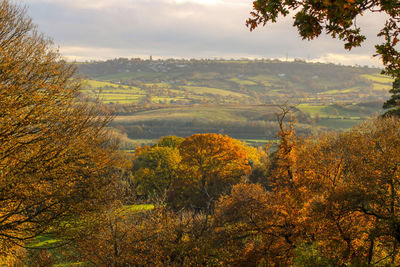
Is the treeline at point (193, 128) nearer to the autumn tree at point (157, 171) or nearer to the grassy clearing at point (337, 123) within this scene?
the grassy clearing at point (337, 123)

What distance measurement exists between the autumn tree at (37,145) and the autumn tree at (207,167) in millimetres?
36240

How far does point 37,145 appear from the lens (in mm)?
19359

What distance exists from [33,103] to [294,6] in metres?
15.4

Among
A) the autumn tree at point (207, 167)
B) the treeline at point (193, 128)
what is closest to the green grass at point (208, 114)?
the treeline at point (193, 128)

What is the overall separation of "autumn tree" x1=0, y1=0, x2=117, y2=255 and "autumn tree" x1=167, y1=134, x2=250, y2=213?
36240 millimetres

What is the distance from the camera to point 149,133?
521ft

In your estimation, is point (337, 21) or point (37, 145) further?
point (37, 145)

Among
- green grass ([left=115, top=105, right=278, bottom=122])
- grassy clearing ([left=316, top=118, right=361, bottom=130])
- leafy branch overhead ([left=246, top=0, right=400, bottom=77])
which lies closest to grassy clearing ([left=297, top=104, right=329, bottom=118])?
grassy clearing ([left=316, top=118, right=361, bottom=130])

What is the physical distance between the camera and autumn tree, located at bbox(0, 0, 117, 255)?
17844mm

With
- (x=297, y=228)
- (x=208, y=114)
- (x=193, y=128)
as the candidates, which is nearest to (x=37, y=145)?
(x=297, y=228)

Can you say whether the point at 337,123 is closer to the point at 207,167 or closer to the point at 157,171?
the point at 207,167

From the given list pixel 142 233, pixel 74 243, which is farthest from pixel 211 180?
pixel 74 243

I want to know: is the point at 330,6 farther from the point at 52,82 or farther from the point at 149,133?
the point at 149,133

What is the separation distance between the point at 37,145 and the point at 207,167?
41868 millimetres
